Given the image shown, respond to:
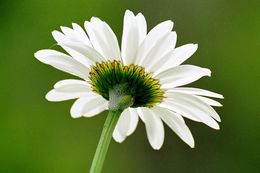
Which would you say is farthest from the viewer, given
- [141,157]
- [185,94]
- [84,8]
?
[84,8]

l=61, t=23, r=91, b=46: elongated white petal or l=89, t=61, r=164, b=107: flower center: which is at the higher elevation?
l=61, t=23, r=91, b=46: elongated white petal

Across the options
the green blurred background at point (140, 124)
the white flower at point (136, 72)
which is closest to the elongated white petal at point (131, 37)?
the white flower at point (136, 72)

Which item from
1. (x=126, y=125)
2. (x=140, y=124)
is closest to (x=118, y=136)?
(x=126, y=125)

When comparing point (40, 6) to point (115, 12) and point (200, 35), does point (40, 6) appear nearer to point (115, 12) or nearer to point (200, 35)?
point (115, 12)

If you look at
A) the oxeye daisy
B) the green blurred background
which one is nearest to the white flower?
the oxeye daisy

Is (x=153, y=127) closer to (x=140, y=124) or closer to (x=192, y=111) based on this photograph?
(x=192, y=111)

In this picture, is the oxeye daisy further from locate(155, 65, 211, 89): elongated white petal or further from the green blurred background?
the green blurred background

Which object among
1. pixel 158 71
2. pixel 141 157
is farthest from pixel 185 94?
pixel 141 157

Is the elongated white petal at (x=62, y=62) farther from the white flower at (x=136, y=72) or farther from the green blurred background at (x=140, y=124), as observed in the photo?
the green blurred background at (x=140, y=124)
